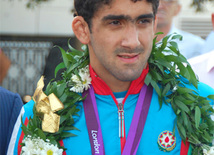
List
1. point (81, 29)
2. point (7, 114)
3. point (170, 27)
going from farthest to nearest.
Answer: point (170, 27) < point (7, 114) < point (81, 29)

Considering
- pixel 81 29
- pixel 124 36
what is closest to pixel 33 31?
pixel 81 29

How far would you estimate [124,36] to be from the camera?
2.52m

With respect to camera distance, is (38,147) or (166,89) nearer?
(38,147)

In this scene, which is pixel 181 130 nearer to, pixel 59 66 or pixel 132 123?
pixel 132 123

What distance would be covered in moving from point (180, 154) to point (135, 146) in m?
0.30

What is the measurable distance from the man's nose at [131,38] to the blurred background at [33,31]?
9030 millimetres

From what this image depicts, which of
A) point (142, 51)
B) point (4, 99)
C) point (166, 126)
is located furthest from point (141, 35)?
point (4, 99)

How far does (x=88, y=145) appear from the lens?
8.39 ft

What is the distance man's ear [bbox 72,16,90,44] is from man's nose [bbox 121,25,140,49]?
0.37 metres

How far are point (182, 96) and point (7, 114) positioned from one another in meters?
1.44

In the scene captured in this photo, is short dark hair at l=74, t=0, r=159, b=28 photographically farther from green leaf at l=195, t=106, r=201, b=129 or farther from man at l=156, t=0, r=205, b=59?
man at l=156, t=0, r=205, b=59

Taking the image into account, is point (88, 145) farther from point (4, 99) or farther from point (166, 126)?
point (4, 99)

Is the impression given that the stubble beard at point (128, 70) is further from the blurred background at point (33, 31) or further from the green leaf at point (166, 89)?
the blurred background at point (33, 31)

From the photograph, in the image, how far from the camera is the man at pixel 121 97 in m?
2.52
